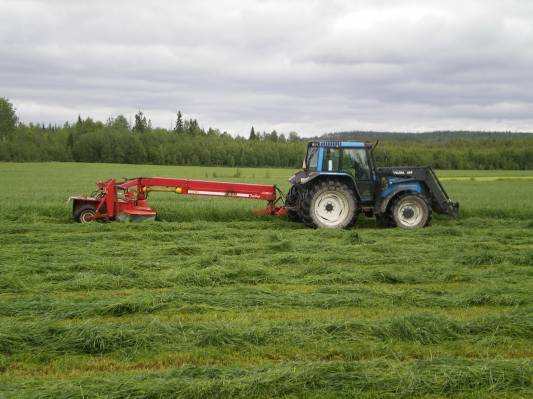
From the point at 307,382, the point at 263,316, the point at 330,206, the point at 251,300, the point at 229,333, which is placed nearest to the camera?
the point at 307,382

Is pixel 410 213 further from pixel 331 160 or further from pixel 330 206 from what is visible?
pixel 331 160

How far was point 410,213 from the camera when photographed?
14.2m

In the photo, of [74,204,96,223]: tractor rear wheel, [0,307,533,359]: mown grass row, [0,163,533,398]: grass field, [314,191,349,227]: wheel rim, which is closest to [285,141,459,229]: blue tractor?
[314,191,349,227]: wheel rim

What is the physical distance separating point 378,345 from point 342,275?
3.01 m

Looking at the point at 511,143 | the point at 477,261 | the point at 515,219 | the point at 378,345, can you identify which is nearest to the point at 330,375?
the point at 378,345

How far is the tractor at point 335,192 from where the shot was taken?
14.0 m

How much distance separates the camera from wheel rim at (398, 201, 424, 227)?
14156mm

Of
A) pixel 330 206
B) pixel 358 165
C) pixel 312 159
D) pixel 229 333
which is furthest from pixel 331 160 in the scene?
pixel 229 333

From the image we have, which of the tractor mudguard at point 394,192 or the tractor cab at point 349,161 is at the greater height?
the tractor cab at point 349,161

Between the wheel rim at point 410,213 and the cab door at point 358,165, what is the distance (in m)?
0.92

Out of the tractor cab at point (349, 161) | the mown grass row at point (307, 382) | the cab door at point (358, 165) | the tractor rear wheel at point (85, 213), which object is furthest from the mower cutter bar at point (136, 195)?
the mown grass row at point (307, 382)

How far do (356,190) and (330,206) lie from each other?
2.35ft

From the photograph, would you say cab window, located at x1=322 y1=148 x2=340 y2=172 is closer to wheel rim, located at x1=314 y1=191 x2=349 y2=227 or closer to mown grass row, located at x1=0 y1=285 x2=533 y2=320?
wheel rim, located at x1=314 y1=191 x2=349 y2=227

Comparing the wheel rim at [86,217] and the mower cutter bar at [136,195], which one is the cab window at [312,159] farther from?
the wheel rim at [86,217]
